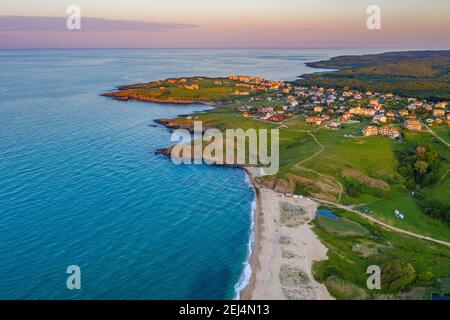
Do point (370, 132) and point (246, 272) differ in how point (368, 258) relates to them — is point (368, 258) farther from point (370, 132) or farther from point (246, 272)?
point (370, 132)

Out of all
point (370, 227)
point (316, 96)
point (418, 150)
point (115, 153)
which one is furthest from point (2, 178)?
point (316, 96)

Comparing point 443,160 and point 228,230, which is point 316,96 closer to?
point 443,160

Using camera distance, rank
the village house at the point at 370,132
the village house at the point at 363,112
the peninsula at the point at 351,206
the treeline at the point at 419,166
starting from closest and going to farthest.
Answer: the peninsula at the point at 351,206, the treeline at the point at 419,166, the village house at the point at 370,132, the village house at the point at 363,112

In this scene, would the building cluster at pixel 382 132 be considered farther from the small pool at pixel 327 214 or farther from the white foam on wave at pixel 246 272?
the white foam on wave at pixel 246 272

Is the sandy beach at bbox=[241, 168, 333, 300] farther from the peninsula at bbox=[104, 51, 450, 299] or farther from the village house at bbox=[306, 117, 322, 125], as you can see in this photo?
the village house at bbox=[306, 117, 322, 125]

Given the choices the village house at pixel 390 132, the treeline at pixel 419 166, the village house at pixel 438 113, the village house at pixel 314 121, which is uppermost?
the village house at pixel 438 113

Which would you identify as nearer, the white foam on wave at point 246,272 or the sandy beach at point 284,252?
the sandy beach at point 284,252

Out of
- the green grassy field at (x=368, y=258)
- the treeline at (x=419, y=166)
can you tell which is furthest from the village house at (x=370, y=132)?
the green grassy field at (x=368, y=258)

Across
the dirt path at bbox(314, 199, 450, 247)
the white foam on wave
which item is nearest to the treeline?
the dirt path at bbox(314, 199, 450, 247)

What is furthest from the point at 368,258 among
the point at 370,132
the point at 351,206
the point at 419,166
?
the point at 370,132
